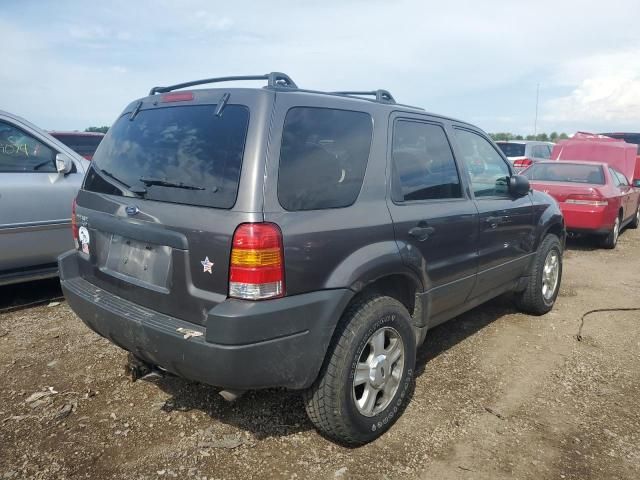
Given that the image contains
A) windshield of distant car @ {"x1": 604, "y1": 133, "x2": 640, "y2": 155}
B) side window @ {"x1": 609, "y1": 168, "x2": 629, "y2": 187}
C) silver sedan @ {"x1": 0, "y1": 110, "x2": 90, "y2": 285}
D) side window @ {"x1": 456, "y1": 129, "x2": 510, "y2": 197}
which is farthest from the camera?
windshield of distant car @ {"x1": 604, "y1": 133, "x2": 640, "y2": 155}

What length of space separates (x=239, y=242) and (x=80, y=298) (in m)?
1.24

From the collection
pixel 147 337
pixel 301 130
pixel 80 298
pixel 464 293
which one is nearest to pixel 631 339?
pixel 464 293

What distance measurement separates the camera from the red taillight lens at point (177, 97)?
2670 millimetres

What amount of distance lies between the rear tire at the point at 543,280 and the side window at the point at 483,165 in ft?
3.03

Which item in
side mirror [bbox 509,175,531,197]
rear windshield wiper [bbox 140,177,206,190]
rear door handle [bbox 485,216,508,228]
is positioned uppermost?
rear windshield wiper [bbox 140,177,206,190]

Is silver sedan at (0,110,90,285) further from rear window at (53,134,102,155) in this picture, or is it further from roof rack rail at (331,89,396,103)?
rear window at (53,134,102,155)

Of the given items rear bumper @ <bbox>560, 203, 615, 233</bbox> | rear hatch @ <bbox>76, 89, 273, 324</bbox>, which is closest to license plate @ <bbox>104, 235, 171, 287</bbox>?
rear hatch @ <bbox>76, 89, 273, 324</bbox>

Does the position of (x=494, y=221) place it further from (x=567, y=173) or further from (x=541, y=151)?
(x=541, y=151)

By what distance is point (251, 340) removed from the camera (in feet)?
7.22

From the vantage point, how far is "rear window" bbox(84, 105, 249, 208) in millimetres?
2346

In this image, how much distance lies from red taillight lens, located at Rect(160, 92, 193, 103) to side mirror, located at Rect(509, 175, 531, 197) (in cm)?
264

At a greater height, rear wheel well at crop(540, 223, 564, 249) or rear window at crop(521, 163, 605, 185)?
rear window at crop(521, 163, 605, 185)

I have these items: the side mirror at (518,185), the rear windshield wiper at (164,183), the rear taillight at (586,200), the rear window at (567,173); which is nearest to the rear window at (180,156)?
the rear windshield wiper at (164,183)

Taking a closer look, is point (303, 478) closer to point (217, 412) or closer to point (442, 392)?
point (217, 412)
